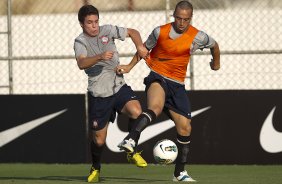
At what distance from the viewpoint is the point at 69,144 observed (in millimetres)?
16078

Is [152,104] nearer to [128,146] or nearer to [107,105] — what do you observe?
[107,105]

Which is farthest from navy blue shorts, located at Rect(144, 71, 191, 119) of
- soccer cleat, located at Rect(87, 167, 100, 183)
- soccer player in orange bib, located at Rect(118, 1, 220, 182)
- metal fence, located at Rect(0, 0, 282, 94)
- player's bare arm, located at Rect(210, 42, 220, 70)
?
metal fence, located at Rect(0, 0, 282, 94)

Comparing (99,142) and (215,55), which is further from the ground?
(215,55)

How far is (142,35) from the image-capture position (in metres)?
17.8

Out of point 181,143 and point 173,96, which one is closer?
point 173,96

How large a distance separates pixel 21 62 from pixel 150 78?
6892 mm

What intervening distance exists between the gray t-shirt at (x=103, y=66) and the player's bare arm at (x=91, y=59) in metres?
0.36

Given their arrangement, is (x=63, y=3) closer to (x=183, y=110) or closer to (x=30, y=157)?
(x=30, y=157)

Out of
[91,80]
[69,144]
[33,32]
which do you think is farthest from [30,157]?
[91,80]

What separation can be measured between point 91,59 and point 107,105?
985 mm

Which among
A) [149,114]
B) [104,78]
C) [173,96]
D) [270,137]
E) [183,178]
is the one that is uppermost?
[104,78]

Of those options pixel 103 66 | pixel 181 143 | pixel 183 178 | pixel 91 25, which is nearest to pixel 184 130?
pixel 181 143

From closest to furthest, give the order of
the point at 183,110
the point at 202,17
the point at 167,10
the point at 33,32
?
the point at 183,110
the point at 167,10
the point at 202,17
the point at 33,32

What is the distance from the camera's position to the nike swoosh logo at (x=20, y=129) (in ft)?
52.9
